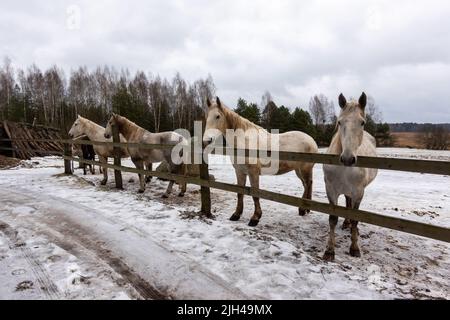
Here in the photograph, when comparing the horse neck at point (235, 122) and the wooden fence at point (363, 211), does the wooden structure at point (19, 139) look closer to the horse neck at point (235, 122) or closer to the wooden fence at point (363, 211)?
the horse neck at point (235, 122)

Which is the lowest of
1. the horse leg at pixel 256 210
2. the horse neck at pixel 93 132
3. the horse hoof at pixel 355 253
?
the horse hoof at pixel 355 253

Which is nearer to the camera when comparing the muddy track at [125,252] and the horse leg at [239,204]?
the muddy track at [125,252]

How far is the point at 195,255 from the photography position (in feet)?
11.6

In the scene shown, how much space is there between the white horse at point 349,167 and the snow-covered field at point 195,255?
363 millimetres

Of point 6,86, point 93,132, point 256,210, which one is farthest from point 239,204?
point 6,86

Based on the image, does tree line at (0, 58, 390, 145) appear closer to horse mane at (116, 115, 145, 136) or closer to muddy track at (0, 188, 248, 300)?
horse mane at (116, 115, 145, 136)

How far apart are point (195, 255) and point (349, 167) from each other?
2.20 metres

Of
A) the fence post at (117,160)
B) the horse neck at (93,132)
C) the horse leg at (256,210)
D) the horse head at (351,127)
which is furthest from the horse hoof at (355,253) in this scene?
the horse neck at (93,132)

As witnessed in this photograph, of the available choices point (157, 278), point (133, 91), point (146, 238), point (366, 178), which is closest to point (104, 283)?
point (157, 278)

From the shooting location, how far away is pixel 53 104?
38.0 m

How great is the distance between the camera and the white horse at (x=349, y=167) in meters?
3.28

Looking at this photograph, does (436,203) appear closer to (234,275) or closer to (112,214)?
(234,275)

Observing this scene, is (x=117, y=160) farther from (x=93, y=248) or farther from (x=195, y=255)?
(x=195, y=255)

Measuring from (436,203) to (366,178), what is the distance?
4127 millimetres
